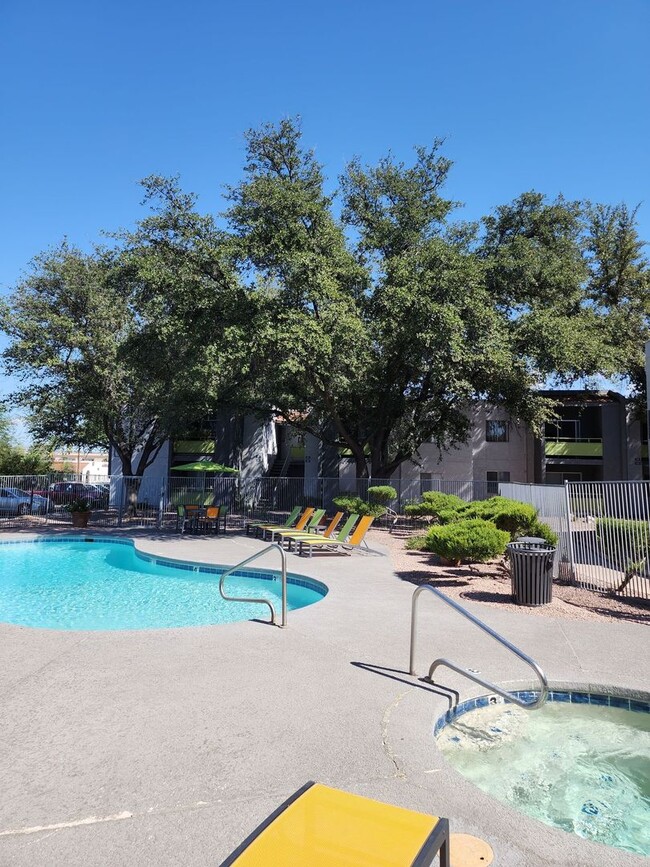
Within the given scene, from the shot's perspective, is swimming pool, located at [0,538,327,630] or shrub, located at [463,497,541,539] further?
shrub, located at [463,497,541,539]

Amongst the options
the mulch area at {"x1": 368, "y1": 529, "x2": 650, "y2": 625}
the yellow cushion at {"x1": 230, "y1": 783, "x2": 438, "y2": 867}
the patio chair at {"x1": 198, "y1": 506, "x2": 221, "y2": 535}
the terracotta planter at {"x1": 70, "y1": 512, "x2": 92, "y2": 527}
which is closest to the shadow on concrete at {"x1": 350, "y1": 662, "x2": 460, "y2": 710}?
the yellow cushion at {"x1": 230, "y1": 783, "x2": 438, "y2": 867}

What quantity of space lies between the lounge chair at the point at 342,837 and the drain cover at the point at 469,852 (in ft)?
1.98

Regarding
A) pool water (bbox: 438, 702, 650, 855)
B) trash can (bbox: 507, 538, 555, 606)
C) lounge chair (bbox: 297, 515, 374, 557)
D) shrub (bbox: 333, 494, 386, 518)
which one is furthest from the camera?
shrub (bbox: 333, 494, 386, 518)

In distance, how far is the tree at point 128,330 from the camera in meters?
17.8

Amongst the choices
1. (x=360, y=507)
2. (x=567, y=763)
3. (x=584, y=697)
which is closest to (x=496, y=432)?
(x=360, y=507)

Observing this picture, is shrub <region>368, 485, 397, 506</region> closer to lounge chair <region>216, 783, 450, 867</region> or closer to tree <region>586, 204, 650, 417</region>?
tree <region>586, 204, 650, 417</region>

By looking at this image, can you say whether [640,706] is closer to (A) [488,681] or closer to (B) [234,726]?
(A) [488,681]

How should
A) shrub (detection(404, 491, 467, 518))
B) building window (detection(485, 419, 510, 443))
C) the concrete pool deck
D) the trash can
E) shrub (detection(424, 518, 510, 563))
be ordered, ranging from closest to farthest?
the concrete pool deck
the trash can
shrub (detection(424, 518, 510, 563))
shrub (detection(404, 491, 467, 518))
building window (detection(485, 419, 510, 443))

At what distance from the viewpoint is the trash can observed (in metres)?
8.91

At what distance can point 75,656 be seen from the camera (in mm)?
6109

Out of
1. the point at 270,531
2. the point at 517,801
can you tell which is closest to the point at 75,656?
the point at 517,801

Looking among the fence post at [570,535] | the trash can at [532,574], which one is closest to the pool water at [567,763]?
the trash can at [532,574]

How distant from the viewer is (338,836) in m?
2.28

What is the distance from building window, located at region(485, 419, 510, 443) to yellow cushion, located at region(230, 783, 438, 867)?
3737cm
